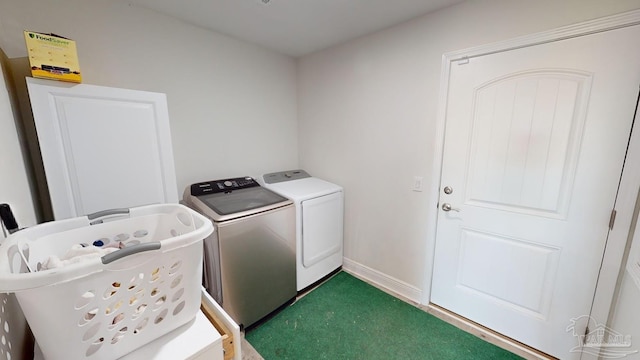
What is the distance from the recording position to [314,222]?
222 centimetres

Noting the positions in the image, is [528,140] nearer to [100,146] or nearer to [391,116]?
[391,116]

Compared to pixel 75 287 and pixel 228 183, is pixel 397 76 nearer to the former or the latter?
→ pixel 228 183

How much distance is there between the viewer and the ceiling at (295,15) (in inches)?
64.0

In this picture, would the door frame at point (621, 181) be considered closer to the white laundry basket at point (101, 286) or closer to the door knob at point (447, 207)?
the door knob at point (447, 207)

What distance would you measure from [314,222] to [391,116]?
3.89 feet

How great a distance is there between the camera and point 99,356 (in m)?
0.66

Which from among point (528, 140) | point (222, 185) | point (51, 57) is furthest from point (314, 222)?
point (51, 57)

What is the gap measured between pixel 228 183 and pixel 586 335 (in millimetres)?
2710

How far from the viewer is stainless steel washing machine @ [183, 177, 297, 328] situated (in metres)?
1.64

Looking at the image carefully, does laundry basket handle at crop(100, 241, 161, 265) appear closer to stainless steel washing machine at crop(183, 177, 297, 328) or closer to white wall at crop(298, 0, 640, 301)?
stainless steel washing machine at crop(183, 177, 297, 328)

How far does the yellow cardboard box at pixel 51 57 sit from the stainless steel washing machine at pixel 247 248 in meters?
0.98

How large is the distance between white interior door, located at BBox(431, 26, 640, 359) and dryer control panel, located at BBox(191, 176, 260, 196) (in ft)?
5.63

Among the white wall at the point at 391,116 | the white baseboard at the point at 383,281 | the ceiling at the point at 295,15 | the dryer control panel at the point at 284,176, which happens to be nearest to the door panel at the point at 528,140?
the white wall at the point at 391,116

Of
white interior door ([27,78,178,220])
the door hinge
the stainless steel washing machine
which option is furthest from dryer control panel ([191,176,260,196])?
the door hinge
